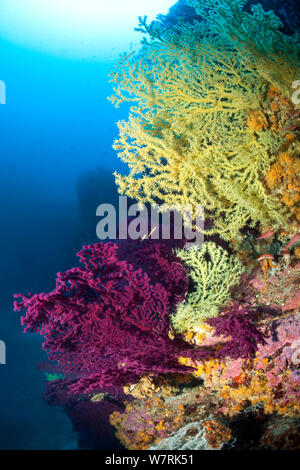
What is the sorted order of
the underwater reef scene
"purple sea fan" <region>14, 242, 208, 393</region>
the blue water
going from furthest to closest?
the blue water
"purple sea fan" <region>14, 242, 208, 393</region>
the underwater reef scene

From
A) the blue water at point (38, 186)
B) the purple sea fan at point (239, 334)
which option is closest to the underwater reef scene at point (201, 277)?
the purple sea fan at point (239, 334)

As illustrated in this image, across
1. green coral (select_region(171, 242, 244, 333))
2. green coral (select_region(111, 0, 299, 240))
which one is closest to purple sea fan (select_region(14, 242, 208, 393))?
green coral (select_region(171, 242, 244, 333))

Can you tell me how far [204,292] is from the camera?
10.9ft

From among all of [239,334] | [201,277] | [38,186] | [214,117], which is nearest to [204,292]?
[201,277]

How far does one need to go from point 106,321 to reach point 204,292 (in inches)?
51.4

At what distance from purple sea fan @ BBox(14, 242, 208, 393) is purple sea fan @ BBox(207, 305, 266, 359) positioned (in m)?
0.42

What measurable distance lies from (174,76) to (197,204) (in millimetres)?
1959

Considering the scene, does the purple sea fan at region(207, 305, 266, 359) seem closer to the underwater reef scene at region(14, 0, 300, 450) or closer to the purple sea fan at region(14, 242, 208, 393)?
the underwater reef scene at region(14, 0, 300, 450)

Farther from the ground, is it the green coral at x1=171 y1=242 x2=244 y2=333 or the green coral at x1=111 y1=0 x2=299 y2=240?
the green coral at x1=111 y1=0 x2=299 y2=240

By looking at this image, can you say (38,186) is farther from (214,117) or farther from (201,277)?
(201,277)

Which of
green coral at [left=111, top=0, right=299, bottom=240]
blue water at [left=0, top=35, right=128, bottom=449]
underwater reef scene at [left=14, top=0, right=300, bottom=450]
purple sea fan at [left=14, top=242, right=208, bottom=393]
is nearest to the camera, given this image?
underwater reef scene at [left=14, top=0, right=300, bottom=450]

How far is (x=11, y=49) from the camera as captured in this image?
191 ft

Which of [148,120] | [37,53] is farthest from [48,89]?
[148,120]

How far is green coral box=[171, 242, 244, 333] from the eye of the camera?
3.26 metres
